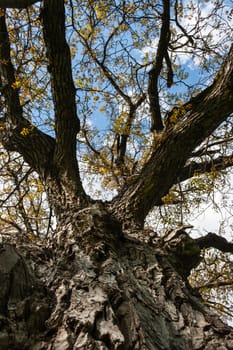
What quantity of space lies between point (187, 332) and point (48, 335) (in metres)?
0.79

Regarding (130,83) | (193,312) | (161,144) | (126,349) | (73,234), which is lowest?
(126,349)

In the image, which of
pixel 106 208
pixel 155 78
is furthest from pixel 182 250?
pixel 155 78

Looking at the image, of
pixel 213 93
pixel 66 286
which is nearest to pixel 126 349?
pixel 66 286

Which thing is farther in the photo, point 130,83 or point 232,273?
point 130,83

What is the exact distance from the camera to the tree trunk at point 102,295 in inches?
64.1

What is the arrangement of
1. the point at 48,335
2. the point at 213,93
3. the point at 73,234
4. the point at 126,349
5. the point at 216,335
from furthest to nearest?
the point at 213,93
the point at 73,234
the point at 216,335
the point at 48,335
the point at 126,349

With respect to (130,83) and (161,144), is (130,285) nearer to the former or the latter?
(161,144)

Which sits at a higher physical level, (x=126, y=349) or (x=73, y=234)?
(x=73, y=234)

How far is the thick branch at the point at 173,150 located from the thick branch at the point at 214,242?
1.75 meters

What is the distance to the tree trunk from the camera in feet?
5.34

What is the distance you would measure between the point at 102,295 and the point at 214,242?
3.65 metres

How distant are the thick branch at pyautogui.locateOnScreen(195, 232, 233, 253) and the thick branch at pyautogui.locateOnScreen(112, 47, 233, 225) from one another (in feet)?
5.73

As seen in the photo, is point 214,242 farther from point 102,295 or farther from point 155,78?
point 102,295

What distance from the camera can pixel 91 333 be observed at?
1610mm
